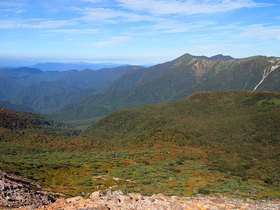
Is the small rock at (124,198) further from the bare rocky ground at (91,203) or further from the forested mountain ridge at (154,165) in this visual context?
the forested mountain ridge at (154,165)

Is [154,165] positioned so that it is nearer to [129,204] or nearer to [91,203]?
[129,204]

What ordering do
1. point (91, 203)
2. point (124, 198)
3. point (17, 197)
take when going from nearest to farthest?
1. point (91, 203)
2. point (17, 197)
3. point (124, 198)

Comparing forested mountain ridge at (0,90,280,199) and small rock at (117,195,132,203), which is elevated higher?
small rock at (117,195,132,203)

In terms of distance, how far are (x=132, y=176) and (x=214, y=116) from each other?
563ft

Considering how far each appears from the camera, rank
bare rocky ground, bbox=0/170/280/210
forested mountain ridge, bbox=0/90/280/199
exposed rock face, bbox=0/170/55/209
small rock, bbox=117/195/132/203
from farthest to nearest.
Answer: forested mountain ridge, bbox=0/90/280/199, small rock, bbox=117/195/132/203, exposed rock face, bbox=0/170/55/209, bare rocky ground, bbox=0/170/280/210

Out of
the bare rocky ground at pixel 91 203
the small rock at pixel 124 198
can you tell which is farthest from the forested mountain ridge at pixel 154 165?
the small rock at pixel 124 198

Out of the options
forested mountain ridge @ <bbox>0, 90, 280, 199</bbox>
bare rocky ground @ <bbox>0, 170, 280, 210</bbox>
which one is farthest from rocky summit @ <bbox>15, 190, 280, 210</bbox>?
forested mountain ridge @ <bbox>0, 90, 280, 199</bbox>

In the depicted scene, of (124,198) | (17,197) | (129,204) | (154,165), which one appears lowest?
(154,165)

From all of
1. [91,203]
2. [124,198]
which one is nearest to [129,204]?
[124,198]

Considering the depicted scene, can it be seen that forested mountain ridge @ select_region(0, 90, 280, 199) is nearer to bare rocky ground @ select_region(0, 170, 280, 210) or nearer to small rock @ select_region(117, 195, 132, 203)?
bare rocky ground @ select_region(0, 170, 280, 210)

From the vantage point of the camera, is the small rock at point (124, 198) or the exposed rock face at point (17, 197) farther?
the small rock at point (124, 198)

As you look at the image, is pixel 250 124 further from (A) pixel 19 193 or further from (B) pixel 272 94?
(A) pixel 19 193

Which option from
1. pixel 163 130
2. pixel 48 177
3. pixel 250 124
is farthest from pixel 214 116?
pixel 48 177

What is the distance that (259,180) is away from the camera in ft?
159
